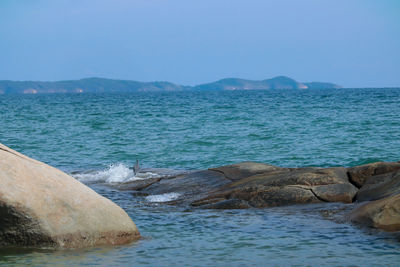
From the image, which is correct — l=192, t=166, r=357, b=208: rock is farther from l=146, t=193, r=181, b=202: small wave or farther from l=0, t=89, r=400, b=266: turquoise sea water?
l=146, t=193, r=181, b=202: small wave

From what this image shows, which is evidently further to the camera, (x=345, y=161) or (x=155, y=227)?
(x=345, y=161)

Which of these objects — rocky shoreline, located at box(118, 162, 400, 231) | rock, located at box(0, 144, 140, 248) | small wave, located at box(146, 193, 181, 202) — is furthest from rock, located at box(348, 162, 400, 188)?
rock, located at box(0, 144, 140, 248)

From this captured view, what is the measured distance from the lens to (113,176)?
1571 centimetres

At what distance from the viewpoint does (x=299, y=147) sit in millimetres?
22547

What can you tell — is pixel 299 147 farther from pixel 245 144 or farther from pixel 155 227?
pixel 155 227

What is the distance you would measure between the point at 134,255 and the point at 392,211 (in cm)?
397

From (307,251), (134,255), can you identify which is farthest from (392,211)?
(134,255)

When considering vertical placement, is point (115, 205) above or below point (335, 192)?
above

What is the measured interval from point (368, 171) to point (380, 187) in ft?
4.14

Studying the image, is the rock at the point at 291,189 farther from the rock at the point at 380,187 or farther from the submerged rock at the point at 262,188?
the rock at the point at 380,187

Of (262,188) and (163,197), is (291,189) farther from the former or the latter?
(163,197)

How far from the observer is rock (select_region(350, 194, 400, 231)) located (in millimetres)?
8198

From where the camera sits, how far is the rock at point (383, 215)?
8.20 metres

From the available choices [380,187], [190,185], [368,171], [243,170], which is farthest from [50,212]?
[368,171]
